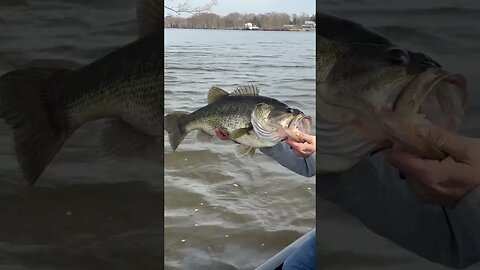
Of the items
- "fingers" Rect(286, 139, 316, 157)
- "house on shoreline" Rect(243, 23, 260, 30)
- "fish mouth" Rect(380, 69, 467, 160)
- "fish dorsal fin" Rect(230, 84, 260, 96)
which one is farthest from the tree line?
"fish mouth" Rect(380, 69, 467, 160)

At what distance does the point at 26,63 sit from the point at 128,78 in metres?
0.17

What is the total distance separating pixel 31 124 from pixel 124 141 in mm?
160

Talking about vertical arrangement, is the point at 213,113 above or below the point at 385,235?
above

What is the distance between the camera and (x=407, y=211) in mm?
911

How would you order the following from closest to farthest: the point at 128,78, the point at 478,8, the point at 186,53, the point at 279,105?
the point at 478,8 → the point at 128,78 → the point at 279,105 → the point at 186,53

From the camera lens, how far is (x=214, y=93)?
58.6 inches

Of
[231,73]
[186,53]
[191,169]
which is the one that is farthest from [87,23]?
[231,73]

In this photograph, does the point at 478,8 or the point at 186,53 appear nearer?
the point at 478,8

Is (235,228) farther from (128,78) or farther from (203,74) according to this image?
(128,78)

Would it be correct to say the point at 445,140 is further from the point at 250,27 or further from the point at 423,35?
the point at 250,27

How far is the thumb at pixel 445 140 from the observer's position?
2.85ft

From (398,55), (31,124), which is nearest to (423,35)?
(398,55)

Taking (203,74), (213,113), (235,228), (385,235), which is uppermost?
(203,74)

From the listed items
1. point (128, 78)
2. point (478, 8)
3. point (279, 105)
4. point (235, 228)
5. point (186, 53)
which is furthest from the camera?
point (235, 228)
